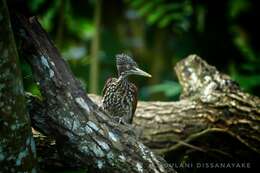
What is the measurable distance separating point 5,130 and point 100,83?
11.1 ft

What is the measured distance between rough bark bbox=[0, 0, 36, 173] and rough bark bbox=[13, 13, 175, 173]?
14.5 inches

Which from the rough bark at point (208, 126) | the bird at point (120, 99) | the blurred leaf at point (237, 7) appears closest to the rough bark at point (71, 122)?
the bird at point (120, 99)

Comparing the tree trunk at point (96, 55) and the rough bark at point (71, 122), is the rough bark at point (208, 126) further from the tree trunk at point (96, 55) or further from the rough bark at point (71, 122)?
the tree trunk at point (96, 55)

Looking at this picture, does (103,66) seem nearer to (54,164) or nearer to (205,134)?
(205,134)

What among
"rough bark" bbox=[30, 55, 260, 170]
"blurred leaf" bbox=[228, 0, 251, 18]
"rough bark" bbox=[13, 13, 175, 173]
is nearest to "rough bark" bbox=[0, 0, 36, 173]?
"rough bark" bbox=[13, 13, 175, 173]

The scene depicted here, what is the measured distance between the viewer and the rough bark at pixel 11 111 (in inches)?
111

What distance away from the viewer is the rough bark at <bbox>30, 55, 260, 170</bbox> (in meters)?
4.46

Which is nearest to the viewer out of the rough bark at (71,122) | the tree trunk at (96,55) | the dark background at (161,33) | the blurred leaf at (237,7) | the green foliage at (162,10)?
the rough bark at (71,122)

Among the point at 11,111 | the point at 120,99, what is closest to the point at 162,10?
the point at 120,99

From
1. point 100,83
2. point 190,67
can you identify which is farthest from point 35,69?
point 100,83

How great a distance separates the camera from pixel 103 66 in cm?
711

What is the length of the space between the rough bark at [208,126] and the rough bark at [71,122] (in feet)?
3.95

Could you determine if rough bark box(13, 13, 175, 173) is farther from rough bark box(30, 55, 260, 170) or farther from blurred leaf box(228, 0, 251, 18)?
A: blurred leaf box(228, 0, 251, 18)

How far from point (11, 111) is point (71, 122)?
483 mm
